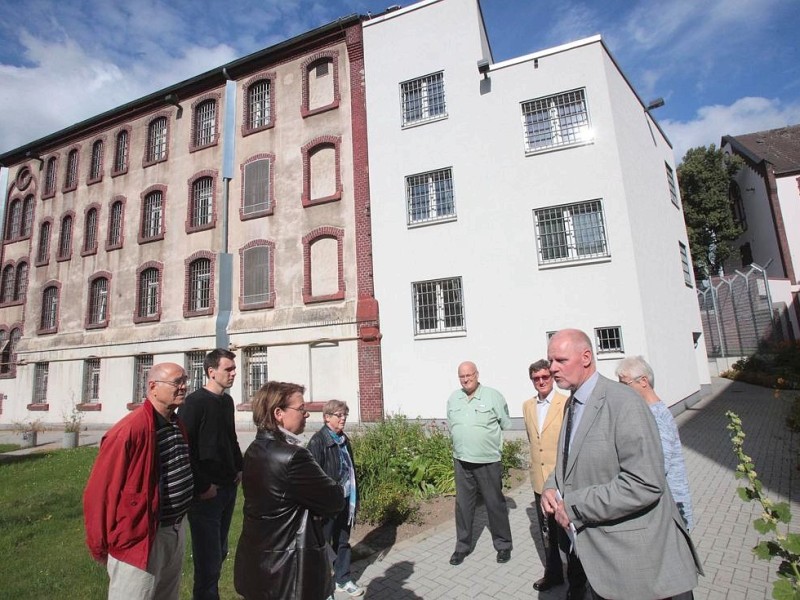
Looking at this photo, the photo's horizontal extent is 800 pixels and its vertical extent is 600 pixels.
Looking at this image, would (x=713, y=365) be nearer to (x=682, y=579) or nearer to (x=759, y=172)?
(x=759, y=172)

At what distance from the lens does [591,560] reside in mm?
2270

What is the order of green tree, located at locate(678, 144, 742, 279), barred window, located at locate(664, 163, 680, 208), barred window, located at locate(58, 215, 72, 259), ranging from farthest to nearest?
green tree, located at locate(678, 144, 742, 279) → barred window, located at locate(58, 215, 72, 259) → barred window, located at locate(664, 163, 680, 208)

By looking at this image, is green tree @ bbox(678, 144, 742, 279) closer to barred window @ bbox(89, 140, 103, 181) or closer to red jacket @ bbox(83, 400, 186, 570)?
barred window @ bbox(89, 140, 103, 181)

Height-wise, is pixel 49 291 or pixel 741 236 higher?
pixel 741 236

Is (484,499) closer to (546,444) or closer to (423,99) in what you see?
(546,444)

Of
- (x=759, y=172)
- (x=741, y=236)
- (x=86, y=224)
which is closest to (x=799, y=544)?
(x=86, y=224)

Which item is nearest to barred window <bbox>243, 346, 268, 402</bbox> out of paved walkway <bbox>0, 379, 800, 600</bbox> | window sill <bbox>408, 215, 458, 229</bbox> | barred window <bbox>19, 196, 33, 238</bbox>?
window sill <bbox>408, 215, 458, 229</bbox>

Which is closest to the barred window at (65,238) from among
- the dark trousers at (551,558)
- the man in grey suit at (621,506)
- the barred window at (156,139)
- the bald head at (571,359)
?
the barred window at (156,139)

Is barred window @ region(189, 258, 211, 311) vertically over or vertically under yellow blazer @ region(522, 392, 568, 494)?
over

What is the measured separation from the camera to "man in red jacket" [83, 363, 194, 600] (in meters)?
2.58

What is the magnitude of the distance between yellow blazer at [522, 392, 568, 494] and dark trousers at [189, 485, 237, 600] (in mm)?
2880

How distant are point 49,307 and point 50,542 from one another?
2075 cm

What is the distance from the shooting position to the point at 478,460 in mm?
4621

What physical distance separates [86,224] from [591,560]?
25.4 m
